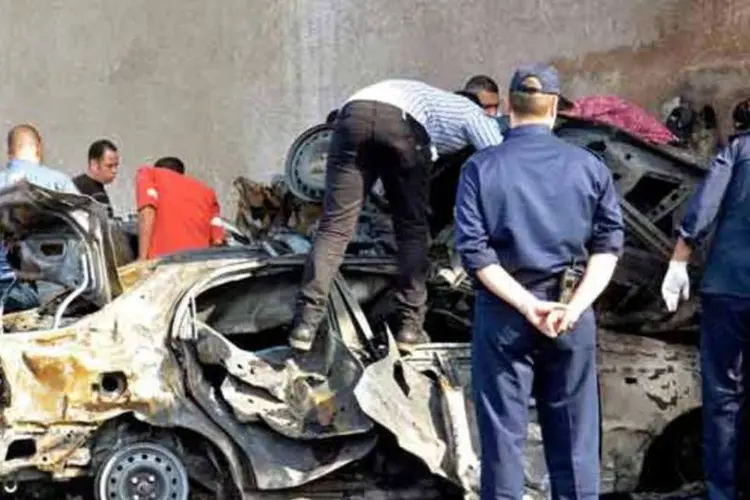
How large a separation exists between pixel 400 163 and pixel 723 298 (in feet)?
5.37

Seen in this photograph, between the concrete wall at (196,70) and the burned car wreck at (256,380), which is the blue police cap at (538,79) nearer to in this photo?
the burned car wreck at (256,380)

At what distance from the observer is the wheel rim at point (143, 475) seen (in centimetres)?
599

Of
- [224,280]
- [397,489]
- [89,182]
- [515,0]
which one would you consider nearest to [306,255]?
[224,280]

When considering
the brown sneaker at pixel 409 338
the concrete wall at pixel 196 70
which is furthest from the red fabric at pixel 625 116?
the concrete wall at pixel 196 70

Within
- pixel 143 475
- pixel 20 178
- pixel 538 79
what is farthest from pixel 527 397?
pixel 20 178

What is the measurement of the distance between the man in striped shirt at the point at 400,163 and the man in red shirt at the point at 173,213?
2240 mm

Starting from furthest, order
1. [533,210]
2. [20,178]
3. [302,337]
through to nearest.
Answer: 1. [20,178]
2. [302,337]
3. [533,210]

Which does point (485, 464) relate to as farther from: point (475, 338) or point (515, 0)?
point (515, 0)

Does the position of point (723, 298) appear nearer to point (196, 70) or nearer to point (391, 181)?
point (391, 181)

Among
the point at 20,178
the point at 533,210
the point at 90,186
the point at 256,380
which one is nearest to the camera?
the point at 533,210

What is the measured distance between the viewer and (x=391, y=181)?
6.68 metres

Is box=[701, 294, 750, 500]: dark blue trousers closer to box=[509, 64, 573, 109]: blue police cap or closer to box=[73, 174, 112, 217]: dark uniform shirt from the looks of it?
box=[509, 64, 573, 109]: blue police cap

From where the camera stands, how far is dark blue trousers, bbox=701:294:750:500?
5961 millimetres

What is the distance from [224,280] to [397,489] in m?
1.25
